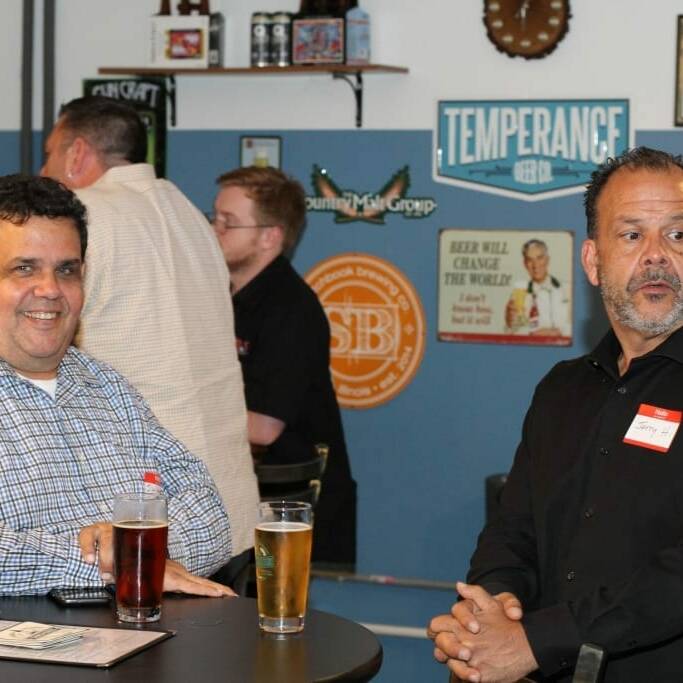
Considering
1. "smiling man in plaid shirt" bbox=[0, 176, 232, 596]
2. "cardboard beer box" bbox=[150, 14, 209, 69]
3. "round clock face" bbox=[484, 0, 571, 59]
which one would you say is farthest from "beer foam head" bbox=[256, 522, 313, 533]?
"cardboard beer box" bbox=[150, 14, 209, 69]

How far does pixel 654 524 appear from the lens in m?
2.39

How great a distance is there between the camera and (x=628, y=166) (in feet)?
8.75

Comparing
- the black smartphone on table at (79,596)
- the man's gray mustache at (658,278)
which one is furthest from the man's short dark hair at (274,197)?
the black smartphone on table at (79,596)

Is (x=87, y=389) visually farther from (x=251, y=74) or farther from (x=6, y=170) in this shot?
(x=6, y=170)

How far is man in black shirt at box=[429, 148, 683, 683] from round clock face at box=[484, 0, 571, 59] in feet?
7.37

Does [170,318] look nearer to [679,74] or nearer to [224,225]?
[224,225]

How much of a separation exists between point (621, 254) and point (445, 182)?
251cm

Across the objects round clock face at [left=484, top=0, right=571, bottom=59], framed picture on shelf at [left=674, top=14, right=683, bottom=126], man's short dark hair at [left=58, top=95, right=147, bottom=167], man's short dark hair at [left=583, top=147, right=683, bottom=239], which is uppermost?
round clock face at [left=484, top=0, right=571, bottom=59]

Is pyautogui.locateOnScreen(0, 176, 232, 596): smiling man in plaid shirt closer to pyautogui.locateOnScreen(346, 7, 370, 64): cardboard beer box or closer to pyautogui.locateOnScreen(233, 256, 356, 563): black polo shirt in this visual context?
pyautogui.locateOnScreen(233, 256, 356, 563): black polo shirt

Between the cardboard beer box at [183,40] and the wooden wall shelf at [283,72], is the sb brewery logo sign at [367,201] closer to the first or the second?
the wooden wall shelf at [283,72]

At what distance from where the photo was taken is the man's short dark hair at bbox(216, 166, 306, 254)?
4.45 meters

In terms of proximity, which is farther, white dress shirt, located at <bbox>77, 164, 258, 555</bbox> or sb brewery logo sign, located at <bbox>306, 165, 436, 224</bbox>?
sb brewery logo sign, located at <bbox>306, 165, 436, 224</bbox>

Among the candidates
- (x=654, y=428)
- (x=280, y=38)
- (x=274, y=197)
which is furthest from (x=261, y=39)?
(x=654, y=428)

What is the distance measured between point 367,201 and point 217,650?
3387 millimetres
